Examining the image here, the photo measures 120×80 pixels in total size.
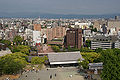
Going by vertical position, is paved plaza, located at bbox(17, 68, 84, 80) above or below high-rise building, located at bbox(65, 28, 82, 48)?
below

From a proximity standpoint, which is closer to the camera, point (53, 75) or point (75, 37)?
point (53, 75)

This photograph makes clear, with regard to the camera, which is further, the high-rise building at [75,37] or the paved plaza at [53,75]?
the high-rise building at [75,37]

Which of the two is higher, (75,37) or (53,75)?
(75,37)

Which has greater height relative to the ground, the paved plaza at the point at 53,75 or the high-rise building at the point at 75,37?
the high-rise building at the point at 75,37

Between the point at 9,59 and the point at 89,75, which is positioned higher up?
the point at 9,59

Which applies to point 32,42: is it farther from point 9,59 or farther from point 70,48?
point 9,59

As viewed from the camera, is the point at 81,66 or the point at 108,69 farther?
the point at 81,66

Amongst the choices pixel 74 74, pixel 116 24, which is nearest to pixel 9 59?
pixel 74 74

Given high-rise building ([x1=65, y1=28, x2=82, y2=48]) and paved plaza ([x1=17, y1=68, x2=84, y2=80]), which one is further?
high-rise building ([x1=65, y1=28, x2=82, y2=48])
